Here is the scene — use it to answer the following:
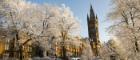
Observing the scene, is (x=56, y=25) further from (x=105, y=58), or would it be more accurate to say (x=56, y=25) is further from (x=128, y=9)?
(x=128, y=9)

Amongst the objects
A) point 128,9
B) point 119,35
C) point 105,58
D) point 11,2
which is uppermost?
point 11,2

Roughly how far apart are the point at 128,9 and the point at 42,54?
43.7 meters

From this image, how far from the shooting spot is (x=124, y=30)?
26.5 metres

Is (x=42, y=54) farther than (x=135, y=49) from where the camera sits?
Yes

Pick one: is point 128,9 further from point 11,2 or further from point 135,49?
point 11,2

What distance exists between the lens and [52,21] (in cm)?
5503

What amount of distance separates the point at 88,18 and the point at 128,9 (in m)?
103

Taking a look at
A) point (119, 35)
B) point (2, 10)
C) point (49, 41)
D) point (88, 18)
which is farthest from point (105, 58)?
point (88, 18)

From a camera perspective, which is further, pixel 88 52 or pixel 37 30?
pixel 88 52

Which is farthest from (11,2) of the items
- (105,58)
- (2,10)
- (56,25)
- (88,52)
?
(88,52)

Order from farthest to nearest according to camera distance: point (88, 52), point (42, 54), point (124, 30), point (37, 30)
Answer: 1. point (88, 52)
2. point (42, 54)
3. point (37, 30)
4. point (124, 30)

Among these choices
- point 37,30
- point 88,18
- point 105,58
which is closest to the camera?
point 37,30

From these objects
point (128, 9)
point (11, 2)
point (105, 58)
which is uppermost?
point (11, 2)

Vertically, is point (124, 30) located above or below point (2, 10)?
below
